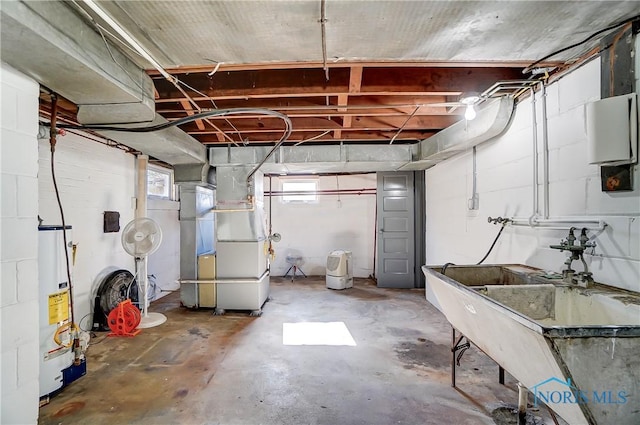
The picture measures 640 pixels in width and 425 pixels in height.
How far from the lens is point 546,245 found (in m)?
2.13

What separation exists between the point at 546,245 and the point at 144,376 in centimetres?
338

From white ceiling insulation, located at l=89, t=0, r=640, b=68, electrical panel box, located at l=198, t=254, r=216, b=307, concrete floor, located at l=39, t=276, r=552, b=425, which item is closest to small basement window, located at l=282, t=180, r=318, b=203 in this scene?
electrical panel box, located at l=198, t=254, r=216, b=307

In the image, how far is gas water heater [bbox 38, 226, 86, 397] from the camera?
209cm

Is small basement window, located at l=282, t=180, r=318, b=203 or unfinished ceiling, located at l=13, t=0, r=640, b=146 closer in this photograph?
unfinished ceiling, located at l=13, t=0, r=640, b=146

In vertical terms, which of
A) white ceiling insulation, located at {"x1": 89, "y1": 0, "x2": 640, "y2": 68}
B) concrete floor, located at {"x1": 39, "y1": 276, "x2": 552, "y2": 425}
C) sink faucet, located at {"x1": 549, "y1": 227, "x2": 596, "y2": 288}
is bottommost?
concrete floor, located at {"x1": 39, "y1": 276, "x2": 552, "y2": 425}

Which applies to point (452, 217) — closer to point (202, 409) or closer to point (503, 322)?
point (503, 322)

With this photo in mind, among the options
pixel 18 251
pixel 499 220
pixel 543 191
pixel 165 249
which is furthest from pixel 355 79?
pixel 165 249

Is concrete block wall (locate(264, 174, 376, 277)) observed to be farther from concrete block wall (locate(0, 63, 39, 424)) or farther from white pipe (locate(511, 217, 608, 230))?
concrete block wall (locate(0, 63, 39, 424))

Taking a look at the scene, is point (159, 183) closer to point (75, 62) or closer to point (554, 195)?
point (75, 62)

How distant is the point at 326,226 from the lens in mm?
6496

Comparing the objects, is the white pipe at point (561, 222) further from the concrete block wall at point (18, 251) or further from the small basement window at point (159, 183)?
the small basement window at point (159, 183)

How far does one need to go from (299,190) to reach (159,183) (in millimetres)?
2810

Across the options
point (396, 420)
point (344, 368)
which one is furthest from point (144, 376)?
point (396, 420)

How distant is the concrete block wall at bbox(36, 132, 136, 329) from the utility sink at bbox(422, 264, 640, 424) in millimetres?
3815
